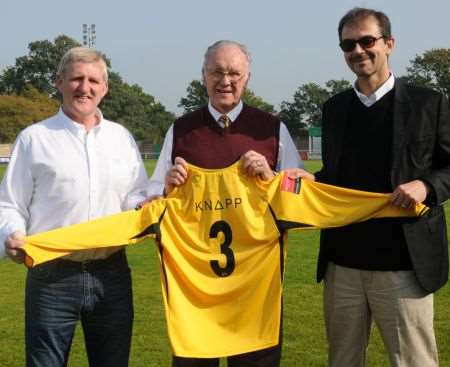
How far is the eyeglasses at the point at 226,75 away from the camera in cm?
401

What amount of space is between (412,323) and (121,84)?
89.2m

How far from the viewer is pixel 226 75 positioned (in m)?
4.01

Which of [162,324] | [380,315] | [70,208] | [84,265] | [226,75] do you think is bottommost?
[162,324]

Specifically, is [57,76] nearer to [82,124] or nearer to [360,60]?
[82,124]

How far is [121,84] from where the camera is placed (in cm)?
9075

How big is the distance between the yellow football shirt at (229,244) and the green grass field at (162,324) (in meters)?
1.82

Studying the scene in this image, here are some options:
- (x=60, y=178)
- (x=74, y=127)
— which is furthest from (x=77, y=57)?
(x=60, y=178)

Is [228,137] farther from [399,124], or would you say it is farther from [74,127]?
[399,124]

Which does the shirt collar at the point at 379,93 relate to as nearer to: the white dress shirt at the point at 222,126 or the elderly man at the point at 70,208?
the white dress shirt at the point at 222,126

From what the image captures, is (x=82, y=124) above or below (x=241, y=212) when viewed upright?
above

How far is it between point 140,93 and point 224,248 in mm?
91966

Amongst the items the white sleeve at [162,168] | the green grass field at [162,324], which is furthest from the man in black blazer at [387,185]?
the green grass field at [162,324]

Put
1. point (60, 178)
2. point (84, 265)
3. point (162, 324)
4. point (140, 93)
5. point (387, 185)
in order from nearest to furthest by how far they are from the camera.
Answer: point (60, 178)
point (84, 265)
point (387, 185)
point (162, 324)
point (140, 93)

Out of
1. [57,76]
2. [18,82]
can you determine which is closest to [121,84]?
[18,82]
